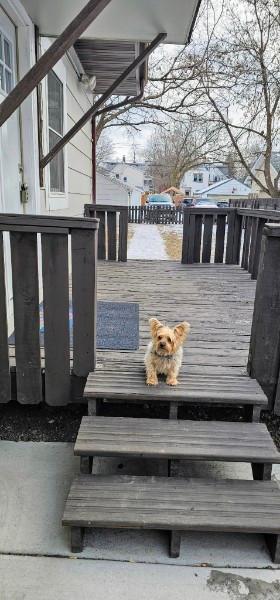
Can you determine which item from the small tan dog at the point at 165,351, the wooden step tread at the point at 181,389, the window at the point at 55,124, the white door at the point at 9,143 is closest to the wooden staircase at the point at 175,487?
the wooden step tread at the point at 181,389

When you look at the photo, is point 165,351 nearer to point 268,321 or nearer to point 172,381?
point 172,381

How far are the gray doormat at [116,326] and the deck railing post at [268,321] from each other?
0.77 metres

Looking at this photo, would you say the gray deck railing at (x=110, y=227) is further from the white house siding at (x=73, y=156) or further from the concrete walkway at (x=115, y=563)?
the concrete walkway at (x=115, y=563)

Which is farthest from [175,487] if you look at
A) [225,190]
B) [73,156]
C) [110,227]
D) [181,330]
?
[225,190]

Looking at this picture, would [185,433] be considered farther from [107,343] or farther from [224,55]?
[224,55]

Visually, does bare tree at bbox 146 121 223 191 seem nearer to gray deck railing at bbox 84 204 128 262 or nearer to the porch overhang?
the porch overhang

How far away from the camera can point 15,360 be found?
84.1 inches

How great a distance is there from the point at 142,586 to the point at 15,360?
47.9 inches

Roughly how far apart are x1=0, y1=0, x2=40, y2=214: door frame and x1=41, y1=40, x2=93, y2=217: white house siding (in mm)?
323

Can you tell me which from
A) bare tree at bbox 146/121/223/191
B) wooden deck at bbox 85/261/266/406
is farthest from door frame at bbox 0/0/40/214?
bare tree at bbox 146/121/223/191

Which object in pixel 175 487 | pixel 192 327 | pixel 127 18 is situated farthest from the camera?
pixel 127 18

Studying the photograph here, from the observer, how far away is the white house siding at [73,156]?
159 inches

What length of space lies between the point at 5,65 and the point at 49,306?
73.6 inches

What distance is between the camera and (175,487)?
1.63m
